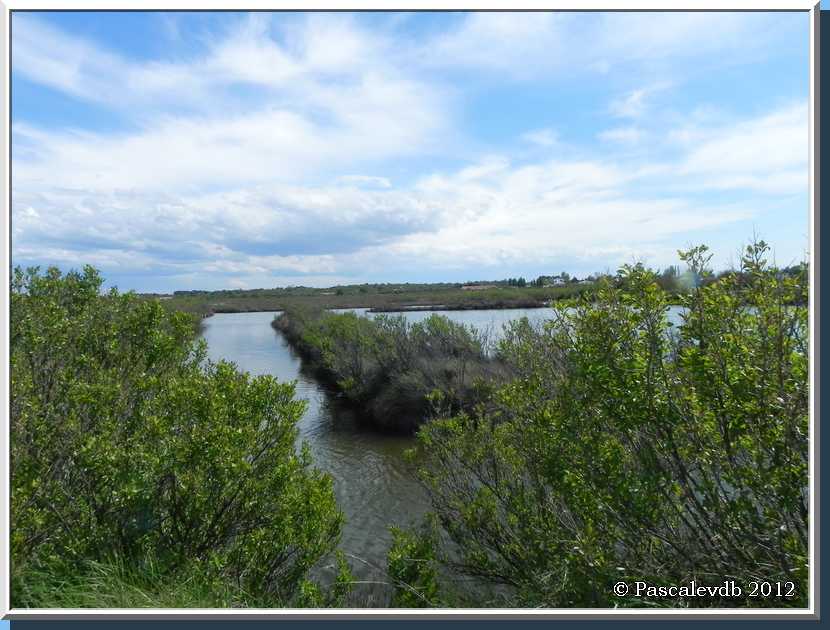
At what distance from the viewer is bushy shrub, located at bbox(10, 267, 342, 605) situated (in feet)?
14.4

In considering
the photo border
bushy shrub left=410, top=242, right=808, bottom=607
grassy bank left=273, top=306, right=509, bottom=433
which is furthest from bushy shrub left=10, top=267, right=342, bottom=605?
grassy bank left=273, top=306, right=509, bottom=433

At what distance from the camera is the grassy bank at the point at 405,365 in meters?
16.3

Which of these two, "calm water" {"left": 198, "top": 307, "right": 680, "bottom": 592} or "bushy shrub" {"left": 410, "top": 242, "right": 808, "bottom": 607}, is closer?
"bushy shrub" {"left": 410, "top": 242, "right": 808, "bottom": 607}

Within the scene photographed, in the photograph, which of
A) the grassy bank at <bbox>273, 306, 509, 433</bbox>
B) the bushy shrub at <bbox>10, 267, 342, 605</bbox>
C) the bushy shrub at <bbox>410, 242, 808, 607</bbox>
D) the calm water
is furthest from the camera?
the grassy bank at <bbox>273, 306, 509, 433</bbox>

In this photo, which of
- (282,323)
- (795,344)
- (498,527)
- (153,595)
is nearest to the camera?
(795,344)

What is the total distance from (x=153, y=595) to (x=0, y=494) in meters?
1.32

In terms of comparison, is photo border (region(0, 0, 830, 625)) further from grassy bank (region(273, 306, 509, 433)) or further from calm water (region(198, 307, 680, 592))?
grassy bank (region(273, 306, 509, 433))

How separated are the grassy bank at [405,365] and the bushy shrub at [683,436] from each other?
10541mm

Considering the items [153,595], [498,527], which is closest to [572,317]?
[498,527]

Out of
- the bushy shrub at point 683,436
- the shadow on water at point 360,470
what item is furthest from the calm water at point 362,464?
the bushy shrub at point 683,436

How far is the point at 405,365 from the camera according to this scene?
699 inches

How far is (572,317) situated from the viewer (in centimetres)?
401

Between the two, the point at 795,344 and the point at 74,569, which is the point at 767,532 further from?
the point at 74,569

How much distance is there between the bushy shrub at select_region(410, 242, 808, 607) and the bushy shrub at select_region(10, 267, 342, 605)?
2.34m
